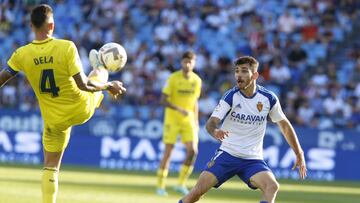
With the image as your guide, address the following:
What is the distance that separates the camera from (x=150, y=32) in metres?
28.6

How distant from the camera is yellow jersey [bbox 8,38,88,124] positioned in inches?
391

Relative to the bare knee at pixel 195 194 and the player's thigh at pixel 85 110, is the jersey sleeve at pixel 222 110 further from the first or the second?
the player's thigh at pixel 85 110

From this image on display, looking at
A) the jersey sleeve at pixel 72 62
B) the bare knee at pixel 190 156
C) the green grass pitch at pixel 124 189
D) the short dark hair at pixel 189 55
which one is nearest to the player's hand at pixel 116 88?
the jersey sleeve at pixel 72 62

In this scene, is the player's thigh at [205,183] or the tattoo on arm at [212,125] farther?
the player's thigh at [205,183]

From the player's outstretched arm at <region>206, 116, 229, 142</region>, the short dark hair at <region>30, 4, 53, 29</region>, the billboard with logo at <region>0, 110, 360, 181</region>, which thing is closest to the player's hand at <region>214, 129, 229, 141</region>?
the player's outstretched arm at <region>206, 116, 229, 142</region>

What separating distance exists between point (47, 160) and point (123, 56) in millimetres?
1668

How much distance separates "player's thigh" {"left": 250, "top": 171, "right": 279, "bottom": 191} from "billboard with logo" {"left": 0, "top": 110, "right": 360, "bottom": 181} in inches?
485

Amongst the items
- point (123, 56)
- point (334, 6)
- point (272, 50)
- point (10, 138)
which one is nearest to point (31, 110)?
point (10, 138)

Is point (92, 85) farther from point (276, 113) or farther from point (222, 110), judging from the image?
point (276, 113)

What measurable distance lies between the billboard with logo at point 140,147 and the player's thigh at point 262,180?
12308 mm

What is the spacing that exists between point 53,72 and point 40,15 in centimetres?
65

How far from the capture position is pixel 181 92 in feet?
58.1

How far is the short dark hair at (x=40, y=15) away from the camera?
32.0 feet

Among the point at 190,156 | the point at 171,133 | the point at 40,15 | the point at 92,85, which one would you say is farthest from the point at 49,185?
the point at 171,133
